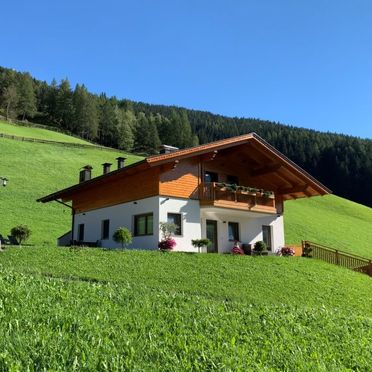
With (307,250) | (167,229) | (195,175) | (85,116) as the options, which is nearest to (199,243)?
(167,229)

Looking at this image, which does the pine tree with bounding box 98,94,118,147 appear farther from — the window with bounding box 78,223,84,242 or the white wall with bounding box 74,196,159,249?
the white wall with bounding box 74,196,159,249

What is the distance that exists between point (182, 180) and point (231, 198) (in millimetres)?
3012

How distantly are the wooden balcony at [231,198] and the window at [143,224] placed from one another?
3.06 m

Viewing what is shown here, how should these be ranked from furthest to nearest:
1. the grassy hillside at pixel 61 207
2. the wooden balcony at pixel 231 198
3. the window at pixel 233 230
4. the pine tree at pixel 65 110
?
the pine tree at pixel 65 110
the grassy hillside at pixel 61 207
the window at pixel 233 230
the wooden balcony at pixel 231 198

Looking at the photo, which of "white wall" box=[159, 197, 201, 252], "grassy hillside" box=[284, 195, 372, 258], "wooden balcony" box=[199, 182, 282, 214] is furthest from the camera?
"grassy hillside" box=[284, 195, 372, 258]

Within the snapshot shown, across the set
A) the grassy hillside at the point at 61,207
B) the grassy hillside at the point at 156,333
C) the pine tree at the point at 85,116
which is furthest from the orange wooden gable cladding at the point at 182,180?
the pine tree at the point at 85,116

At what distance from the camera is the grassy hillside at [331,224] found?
4459cm

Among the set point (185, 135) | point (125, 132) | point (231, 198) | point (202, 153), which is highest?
point (185, 135)

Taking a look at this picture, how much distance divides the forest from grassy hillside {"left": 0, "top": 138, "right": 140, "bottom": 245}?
123 feet

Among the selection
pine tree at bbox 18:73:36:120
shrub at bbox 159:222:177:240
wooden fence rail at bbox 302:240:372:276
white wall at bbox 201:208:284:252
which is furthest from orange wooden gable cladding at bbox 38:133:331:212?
pine tree at bbox 18:73:36:120

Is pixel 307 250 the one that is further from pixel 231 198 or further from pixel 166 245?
pixel 166 245

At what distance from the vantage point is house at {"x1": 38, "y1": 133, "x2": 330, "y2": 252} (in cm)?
2334

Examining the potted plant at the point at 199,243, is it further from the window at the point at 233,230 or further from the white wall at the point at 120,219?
the window at the point at 233,230

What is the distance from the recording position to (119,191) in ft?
83.8
